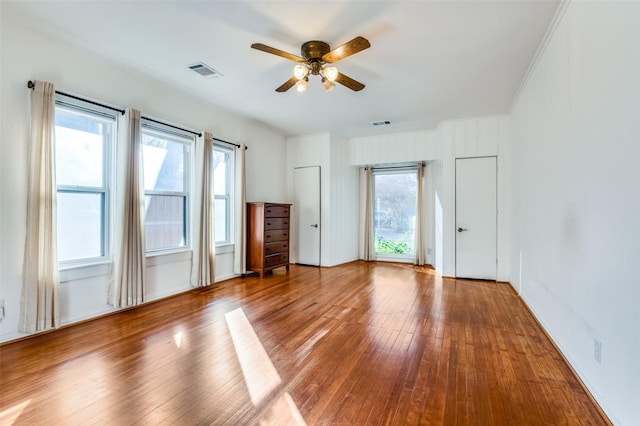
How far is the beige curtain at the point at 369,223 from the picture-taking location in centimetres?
690

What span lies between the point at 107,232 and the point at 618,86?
4.53 m

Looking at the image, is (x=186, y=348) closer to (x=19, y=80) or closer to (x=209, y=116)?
(x=19, y=80)

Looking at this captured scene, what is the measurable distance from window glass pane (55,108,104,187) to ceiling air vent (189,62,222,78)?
1.22 meters

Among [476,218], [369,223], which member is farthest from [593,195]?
[369,223]

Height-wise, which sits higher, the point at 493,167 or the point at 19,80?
the point at 19,80

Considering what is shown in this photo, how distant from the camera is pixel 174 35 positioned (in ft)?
8.99

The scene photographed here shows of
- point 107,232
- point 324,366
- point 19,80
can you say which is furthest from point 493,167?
point 19,80

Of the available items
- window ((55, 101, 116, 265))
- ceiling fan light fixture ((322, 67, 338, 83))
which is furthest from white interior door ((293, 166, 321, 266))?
window ((55, 101, 116, 265))

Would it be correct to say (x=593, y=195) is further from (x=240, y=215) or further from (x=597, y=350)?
(x=240, y=215)

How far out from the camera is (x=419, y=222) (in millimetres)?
6352

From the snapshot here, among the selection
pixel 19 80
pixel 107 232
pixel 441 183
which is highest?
pixel 19 80

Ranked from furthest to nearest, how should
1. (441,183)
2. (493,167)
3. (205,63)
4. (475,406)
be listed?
1. (441,183)
2. (493,167)
3. (205,63)
4. (475,406)

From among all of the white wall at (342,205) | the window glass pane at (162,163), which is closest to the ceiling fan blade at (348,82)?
the window glass pane at (162,163)

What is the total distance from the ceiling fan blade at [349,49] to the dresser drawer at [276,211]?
9.80ft
